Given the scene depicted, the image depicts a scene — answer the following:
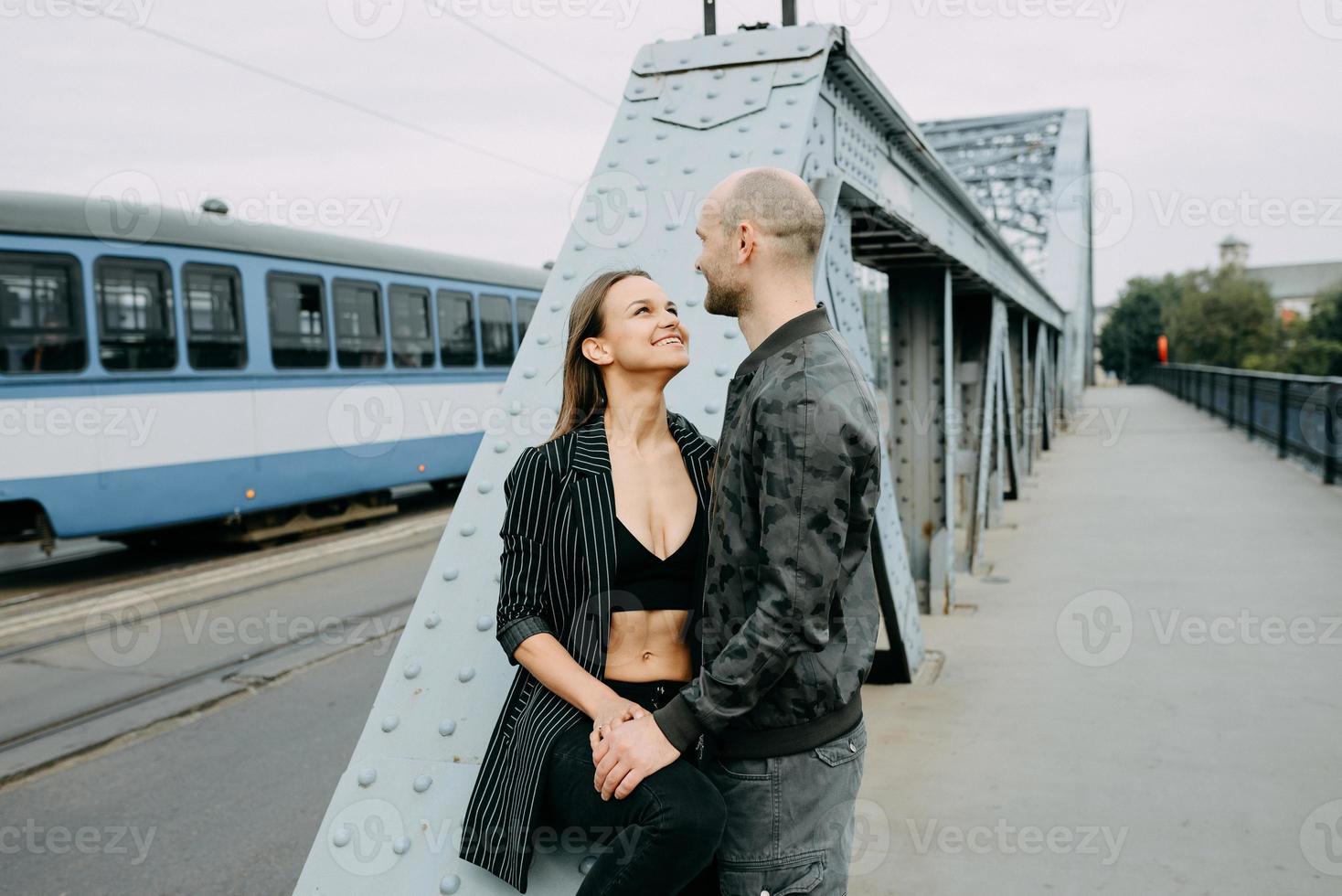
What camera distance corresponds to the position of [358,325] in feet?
39.5

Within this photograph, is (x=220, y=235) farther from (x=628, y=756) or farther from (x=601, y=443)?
(x=628, y=756)

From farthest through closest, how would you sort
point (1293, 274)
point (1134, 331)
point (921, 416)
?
point (1293, 274), point (1134, 331), point (921, 416)

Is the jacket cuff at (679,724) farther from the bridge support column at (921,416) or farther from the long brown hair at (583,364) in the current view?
the bridge support column at (921,416)

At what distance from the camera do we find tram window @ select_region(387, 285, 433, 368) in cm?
1266

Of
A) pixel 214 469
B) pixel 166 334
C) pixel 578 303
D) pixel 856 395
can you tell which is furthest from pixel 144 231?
pixel 856 395

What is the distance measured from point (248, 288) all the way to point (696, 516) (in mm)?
9583

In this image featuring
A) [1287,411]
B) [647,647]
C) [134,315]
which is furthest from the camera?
[1287,411]

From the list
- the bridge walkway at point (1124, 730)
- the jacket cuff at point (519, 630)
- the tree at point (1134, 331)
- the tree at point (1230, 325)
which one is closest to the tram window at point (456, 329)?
the bridge walkway at point (1124, 730)

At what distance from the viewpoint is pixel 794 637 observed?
5.55 feet

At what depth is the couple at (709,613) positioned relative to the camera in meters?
1.68

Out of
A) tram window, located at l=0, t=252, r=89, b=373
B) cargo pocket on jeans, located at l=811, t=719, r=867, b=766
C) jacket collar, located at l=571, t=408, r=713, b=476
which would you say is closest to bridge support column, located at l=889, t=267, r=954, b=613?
jacket collar, located at l=571, t=408, r=713, b=476

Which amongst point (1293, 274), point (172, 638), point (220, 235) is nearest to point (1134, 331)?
point (1293, 274)

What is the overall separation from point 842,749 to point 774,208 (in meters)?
0.94

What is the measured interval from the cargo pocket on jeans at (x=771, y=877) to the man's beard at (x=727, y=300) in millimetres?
958
